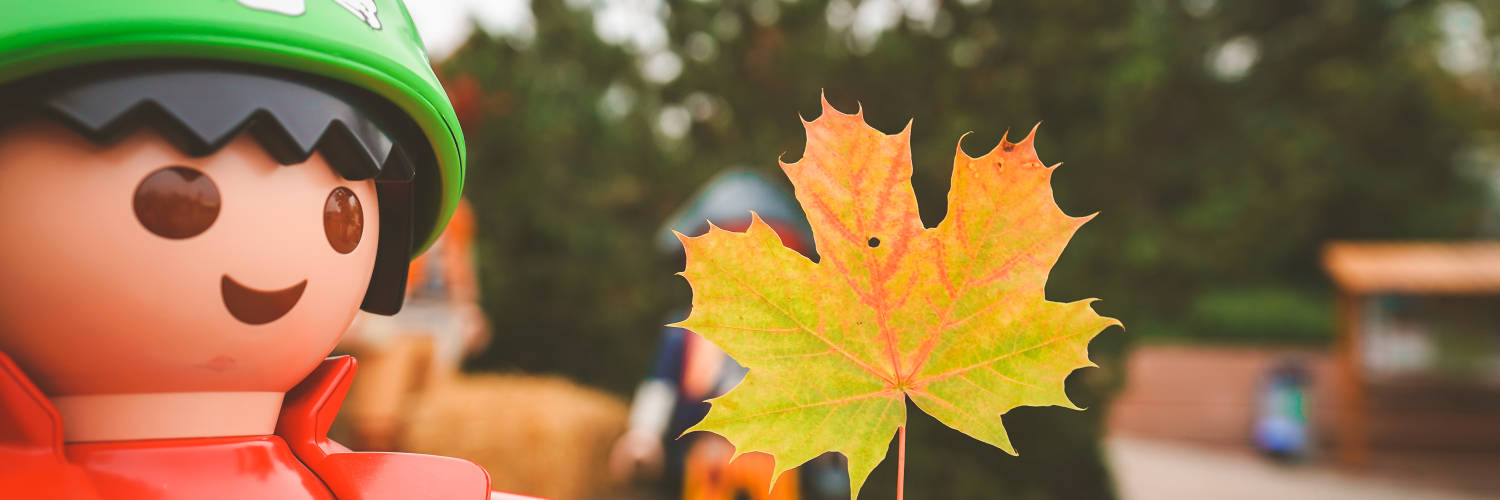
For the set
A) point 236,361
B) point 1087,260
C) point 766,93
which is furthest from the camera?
point 766,93

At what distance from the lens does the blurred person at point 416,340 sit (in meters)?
4.65

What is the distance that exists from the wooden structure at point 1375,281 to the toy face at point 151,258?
9.05 m

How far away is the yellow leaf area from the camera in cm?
67

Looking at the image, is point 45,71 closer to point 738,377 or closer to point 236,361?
point 236,361

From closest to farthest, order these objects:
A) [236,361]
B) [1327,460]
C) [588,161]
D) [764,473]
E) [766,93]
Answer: [236,361], [764,473], [766,93], [588,161], [1327,460]

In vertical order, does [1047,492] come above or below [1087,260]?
below

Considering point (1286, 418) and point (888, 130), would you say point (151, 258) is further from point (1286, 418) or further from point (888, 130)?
point (1286, 418)

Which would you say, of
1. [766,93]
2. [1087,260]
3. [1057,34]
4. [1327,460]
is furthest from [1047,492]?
[1327,460]

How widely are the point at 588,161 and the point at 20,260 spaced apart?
221 inches

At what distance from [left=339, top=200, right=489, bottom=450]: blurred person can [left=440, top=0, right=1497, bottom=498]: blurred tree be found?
31.0 inches

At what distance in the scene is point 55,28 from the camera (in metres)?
0.66

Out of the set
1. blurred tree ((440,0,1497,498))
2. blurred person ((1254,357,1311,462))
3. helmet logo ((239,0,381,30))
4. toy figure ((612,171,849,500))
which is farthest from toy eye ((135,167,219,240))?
blurred person ((1254,357,1311,462))

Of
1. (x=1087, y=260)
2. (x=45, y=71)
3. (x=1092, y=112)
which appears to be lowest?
(x=45, y=71)

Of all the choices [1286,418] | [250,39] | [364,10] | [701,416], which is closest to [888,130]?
[701,416]
